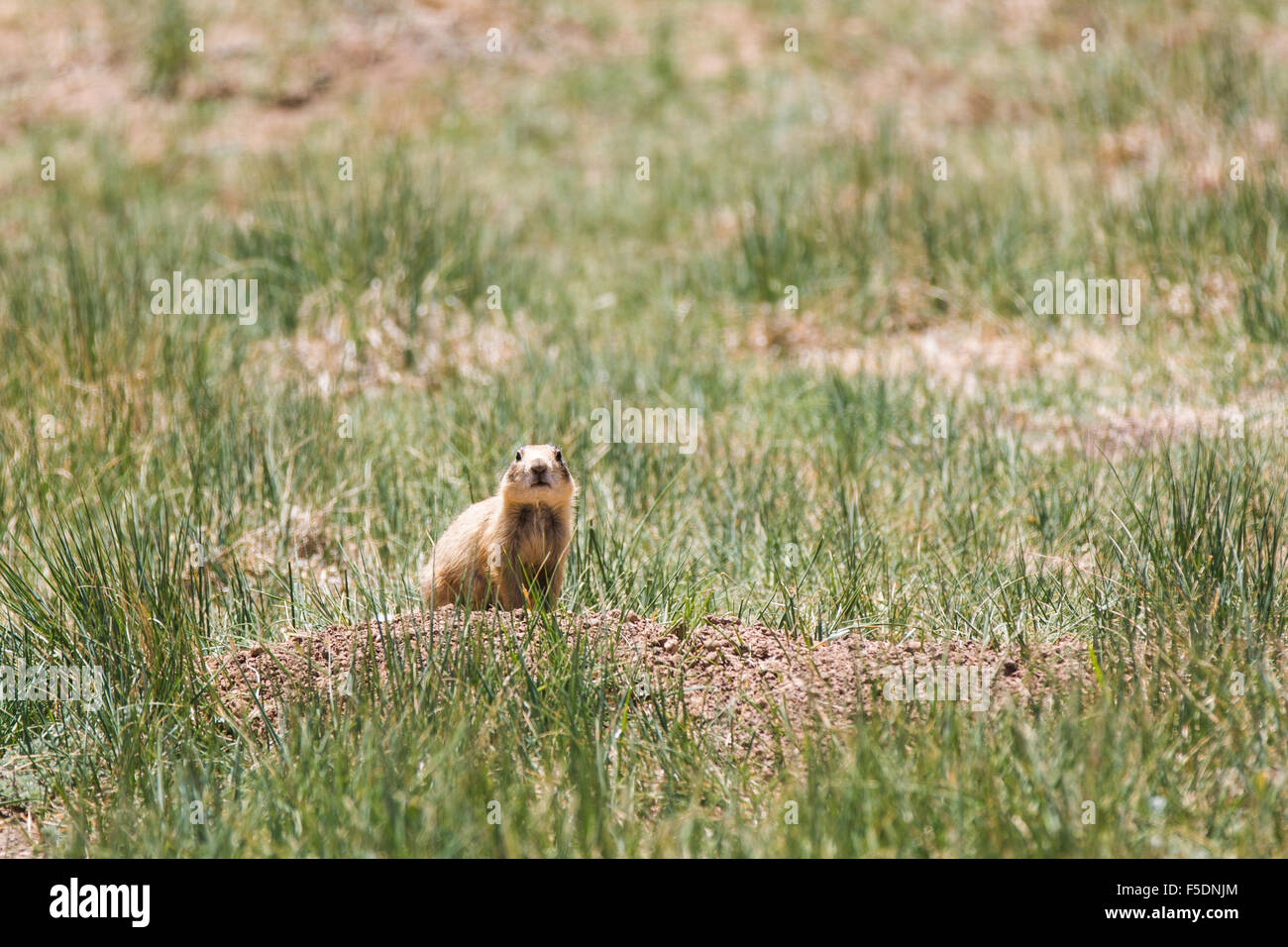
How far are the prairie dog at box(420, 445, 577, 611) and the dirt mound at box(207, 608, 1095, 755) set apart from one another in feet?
1.04

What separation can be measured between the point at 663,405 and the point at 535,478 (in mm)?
2977

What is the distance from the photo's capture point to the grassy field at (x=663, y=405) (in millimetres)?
3537

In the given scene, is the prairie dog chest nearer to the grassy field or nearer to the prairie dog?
the prairie dog

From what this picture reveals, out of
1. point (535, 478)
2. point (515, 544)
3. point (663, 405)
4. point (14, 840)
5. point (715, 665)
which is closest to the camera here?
point (14, 840)

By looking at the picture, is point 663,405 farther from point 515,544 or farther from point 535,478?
point 535,478

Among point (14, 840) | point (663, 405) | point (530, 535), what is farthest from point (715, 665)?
point (663, 405)

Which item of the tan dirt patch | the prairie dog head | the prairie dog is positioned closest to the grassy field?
the tan dirt patch

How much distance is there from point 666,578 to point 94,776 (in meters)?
2.01

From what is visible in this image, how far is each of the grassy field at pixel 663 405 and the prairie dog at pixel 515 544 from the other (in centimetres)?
17

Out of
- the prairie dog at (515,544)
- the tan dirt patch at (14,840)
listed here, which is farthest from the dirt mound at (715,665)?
the tan dirt patch at (14,840)

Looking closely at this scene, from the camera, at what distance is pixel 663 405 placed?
7520 millimetres

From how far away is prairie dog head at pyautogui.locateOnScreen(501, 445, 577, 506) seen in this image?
15.1ft

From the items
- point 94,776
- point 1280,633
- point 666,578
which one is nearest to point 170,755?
point 94,776
